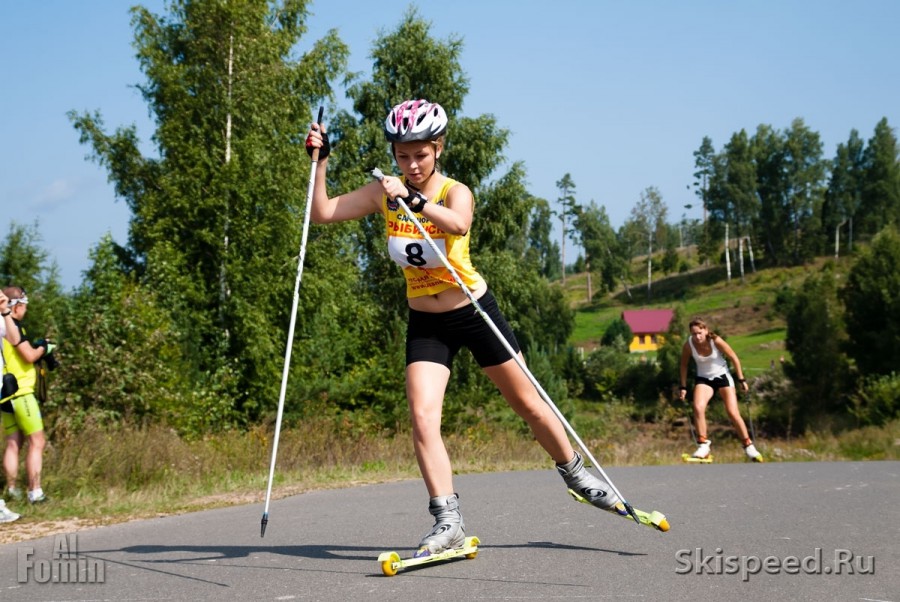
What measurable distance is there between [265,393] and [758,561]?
24.5 m

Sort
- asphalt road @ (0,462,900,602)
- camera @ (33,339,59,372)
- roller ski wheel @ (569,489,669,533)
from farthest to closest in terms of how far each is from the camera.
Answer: camera @ (33,339,59,372), roller ski wheel @ (569,489,669,533), asphalt road @ (0,462,900,602)

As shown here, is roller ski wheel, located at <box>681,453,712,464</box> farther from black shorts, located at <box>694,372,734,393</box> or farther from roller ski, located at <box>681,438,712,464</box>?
black shorts, located at <box>694,372,734,393</box>

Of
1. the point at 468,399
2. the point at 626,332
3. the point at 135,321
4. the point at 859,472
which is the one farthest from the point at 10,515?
the point at 626,332

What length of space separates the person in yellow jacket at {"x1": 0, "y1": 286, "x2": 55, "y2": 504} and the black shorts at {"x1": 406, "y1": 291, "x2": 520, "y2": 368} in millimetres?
4395

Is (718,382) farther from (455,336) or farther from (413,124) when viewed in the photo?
(413,124)

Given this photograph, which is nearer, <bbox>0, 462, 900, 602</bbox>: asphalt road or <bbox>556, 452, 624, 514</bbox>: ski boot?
<bbox>0, 462, 900, 602</bbox>: asphalt road

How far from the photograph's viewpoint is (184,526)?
22.8 feet

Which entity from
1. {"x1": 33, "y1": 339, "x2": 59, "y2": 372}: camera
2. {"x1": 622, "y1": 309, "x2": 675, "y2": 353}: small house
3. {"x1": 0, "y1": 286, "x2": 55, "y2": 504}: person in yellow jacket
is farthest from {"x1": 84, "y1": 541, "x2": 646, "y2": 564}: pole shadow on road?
{"x1": 622, "y1": 309, "x2": 675, "y2": 353}: small house

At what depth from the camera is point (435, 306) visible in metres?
5.48
